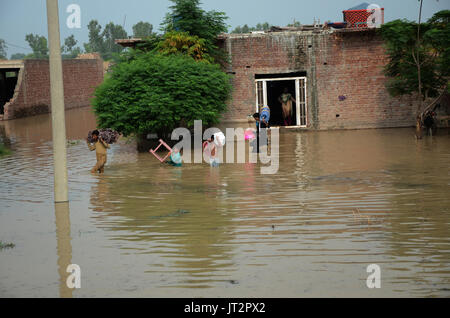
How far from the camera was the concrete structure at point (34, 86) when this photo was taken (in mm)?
32781

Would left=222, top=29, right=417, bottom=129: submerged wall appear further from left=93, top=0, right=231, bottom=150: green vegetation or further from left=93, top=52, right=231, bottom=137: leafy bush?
left=93, top=52, right=231, bottom=137: leafy bush

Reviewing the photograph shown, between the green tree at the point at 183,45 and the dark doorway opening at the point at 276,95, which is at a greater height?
the green tree at the point at 183,45

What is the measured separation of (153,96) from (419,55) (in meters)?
8.45

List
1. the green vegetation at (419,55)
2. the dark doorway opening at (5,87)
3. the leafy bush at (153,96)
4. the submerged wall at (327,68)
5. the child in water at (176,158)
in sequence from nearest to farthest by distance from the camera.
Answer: the child in water at (176,158), the leafy bush at (153,96), the green vegetation at (419,55), the submerged wall at (327,68), the dark doorway opening at (5,87)

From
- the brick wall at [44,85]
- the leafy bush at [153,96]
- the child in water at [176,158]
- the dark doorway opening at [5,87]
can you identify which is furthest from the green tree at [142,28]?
the child in water at [176,158]

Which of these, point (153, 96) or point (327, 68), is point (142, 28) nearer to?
point (327, 68)

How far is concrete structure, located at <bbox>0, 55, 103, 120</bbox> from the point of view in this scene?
32.8 meters

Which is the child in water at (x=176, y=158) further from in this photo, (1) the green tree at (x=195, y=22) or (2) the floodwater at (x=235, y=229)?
(1) the green tree at (x=195, y=22)

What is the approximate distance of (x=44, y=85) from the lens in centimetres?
3672

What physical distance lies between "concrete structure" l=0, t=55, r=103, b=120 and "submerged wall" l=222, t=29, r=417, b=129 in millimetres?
15246

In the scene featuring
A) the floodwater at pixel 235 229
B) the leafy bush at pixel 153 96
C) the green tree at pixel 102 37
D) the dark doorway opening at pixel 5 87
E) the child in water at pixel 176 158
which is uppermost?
the green tree at pixel 102 37

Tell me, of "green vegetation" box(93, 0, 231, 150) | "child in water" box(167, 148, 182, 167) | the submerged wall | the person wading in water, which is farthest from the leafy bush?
the submerged wall
